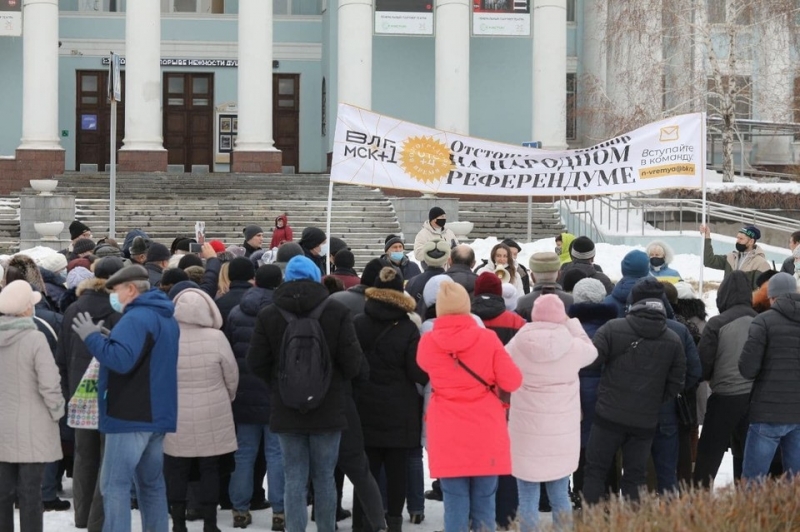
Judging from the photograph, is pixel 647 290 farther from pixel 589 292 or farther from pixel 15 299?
pixel 15 299


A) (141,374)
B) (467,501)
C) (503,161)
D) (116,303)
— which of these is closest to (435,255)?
(467,501)

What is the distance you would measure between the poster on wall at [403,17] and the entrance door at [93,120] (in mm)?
7963

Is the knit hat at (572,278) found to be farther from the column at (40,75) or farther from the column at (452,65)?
the column at (40,75)

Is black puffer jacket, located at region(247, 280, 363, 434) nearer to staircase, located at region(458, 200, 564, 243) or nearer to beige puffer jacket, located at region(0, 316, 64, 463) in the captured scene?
beige puffer jacket, located at region(0, 316, 64, 463)

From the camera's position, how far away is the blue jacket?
8.08 meters

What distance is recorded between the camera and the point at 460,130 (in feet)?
117

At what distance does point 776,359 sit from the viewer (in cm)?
924

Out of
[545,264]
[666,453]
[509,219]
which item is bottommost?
[666,453]

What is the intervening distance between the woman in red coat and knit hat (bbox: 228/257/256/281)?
209cm

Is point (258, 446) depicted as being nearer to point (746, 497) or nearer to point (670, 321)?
point (670, 321)

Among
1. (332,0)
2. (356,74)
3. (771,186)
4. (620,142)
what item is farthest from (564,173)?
(332,0)

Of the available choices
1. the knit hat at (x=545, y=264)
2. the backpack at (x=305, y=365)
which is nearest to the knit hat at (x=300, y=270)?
the backpack at (x=305, y=365)

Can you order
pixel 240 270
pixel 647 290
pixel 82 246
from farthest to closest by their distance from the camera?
→ 1. pixel 82 246
2. pixel 240 270
3. pixel 647 290

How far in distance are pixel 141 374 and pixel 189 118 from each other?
3272 centimetres
